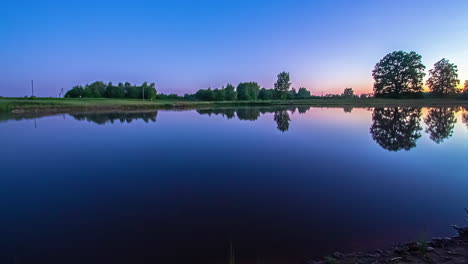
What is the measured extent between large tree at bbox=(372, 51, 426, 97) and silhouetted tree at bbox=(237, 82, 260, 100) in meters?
52.1

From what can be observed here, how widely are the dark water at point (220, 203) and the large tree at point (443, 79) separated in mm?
79439

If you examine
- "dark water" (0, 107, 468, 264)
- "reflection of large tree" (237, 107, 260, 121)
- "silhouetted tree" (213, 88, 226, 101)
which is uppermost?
"silhouetted tree" (213, 88, 226, 101)

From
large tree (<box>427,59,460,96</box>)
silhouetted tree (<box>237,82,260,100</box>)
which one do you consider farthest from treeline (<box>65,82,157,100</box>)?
large tree (<box>427,59,460,96</box>)

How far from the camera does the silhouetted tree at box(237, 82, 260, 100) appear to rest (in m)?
115

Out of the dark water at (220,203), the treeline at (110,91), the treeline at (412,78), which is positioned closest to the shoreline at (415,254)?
the dark water at (220,203)

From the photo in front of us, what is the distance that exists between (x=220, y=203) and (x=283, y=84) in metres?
113

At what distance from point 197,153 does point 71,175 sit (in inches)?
215

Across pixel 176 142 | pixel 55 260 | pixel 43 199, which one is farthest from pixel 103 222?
pixel 176 142

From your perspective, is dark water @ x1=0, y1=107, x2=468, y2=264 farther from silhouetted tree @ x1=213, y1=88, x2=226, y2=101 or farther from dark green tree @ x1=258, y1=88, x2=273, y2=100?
dark green tree @ x1=258, y1=88, x2=273, y2=100

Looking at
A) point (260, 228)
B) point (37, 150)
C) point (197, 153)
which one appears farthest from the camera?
point (37, 150)

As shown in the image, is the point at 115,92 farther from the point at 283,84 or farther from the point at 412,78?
the point at 412,78

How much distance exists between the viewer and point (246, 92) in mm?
115250

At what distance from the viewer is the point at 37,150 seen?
13711 mm

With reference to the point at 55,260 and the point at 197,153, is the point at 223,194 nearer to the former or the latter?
the point at 55,260
